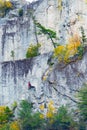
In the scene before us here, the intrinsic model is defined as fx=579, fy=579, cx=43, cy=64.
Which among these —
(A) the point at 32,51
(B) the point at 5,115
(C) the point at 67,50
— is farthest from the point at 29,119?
(A) the point at 32,51

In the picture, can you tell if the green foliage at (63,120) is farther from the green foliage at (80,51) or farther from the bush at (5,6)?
the bush at (5,6)

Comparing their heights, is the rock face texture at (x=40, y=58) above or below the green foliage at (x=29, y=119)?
above

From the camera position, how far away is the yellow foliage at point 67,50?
3499 cm

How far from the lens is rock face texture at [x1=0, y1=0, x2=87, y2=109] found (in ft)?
113

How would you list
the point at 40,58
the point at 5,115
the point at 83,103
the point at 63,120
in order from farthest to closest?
the point at 40,58, the point at 5,115, the point at 63,120, the point at 83,103

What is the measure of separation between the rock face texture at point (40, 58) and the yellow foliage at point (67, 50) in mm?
607

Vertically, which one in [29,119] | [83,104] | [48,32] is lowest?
[29,119]

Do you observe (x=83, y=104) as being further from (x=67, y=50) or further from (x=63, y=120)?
(x=67, y=50)

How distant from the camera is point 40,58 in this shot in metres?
36.4

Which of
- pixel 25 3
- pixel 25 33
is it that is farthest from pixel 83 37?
pixel 25 3

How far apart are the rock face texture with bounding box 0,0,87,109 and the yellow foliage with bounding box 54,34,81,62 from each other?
607 millimetres

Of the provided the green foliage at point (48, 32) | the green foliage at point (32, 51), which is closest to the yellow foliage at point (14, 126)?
the green foliage at point (32, 51)

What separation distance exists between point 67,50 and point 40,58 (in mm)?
2085

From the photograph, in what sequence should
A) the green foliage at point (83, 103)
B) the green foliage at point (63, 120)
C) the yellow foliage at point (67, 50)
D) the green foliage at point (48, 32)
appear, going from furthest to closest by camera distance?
the green foliage at point (48, 32)
the yellow foliage at point (67, 50)
the green foliage at point (63, 120)
the green foliage at point (83, 103)
